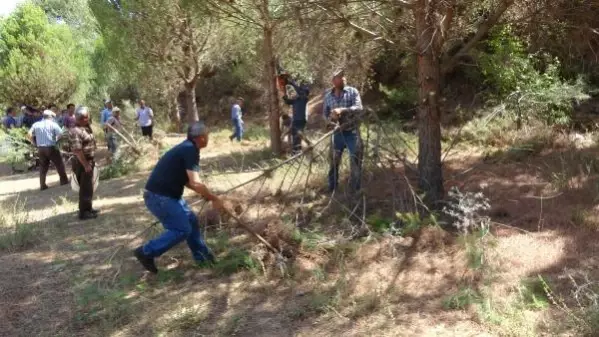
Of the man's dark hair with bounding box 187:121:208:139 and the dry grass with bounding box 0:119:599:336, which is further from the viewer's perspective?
the man's dark hair with bounding box 187:121:208:139

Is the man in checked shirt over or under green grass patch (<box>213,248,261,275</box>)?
over

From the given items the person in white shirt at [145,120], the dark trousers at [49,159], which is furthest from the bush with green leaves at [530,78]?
the person in white shirt at [145,120]

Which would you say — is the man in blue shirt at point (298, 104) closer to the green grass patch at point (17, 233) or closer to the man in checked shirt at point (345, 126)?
the man in checked shirt at point (345, 126)

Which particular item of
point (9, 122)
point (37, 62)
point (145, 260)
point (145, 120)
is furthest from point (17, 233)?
point (37, 62)

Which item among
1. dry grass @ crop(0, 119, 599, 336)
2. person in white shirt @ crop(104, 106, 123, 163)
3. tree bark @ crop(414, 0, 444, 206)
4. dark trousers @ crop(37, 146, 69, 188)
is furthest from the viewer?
person in white shirt @ crop(104, 106, 123, 163)

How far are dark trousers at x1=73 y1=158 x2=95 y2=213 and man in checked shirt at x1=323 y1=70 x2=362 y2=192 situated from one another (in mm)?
3108

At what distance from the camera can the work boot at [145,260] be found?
4586mm

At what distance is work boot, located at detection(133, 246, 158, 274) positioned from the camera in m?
4.59

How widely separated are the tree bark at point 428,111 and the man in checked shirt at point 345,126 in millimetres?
676

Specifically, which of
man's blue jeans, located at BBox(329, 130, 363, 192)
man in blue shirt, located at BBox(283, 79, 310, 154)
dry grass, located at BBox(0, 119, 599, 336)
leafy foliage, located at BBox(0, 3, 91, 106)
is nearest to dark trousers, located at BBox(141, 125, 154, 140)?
man in blue shirt, located at BBox(283, 79, 310, 154)

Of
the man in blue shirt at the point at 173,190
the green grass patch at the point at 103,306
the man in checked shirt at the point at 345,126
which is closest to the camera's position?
the green grass patch at the point at 103,306

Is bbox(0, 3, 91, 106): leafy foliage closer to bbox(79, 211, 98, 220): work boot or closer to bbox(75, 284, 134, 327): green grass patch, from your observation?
bbox(79, 211, 98, 220): work boot

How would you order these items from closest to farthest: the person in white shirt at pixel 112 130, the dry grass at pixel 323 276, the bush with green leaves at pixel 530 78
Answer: the dry grass at pixel 323 276 < the bush with green leaves at pixel 530 78 < the person in white shirt at pixel 112 130

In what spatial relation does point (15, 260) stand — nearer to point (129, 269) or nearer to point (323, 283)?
point (129, 269)
